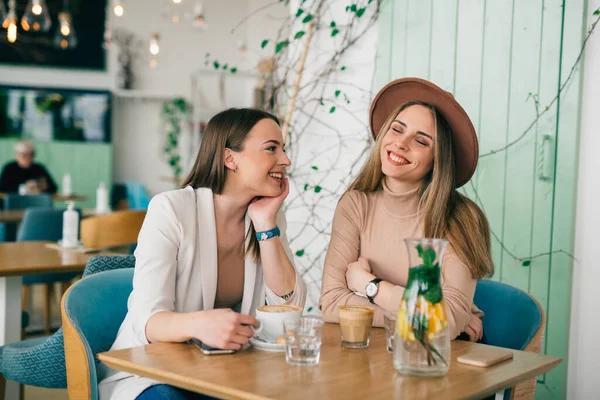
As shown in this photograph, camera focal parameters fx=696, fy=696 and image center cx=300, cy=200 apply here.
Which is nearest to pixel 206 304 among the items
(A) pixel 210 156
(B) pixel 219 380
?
(A) pixel 210 156

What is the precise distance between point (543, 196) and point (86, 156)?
28.6 ft

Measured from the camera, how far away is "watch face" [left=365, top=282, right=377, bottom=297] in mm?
2135

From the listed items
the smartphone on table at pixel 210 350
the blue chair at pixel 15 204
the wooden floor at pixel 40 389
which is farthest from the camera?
the blue chair at pixel 15 204

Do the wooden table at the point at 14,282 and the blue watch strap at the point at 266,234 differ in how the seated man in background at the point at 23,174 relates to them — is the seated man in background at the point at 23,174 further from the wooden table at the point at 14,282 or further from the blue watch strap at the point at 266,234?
the blue watch strap at the point at 266,234

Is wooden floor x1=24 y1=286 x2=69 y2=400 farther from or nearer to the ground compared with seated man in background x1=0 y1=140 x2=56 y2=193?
nearer to the ground

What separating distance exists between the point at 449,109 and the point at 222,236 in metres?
0.90

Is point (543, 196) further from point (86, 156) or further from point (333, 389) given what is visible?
point (86, 156)

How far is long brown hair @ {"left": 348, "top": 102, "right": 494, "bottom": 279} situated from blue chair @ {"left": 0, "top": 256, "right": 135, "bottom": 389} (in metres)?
0.91

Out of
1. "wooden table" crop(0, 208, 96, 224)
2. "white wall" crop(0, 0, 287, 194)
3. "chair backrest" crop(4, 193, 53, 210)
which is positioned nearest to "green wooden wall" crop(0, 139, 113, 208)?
"white wall" crop(0, 0, 287, 194)

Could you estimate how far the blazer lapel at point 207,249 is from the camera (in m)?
2.09

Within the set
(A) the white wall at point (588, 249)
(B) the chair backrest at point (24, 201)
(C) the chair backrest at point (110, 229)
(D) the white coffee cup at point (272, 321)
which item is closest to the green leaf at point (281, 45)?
(C) the chair backrest at point (110, 229)

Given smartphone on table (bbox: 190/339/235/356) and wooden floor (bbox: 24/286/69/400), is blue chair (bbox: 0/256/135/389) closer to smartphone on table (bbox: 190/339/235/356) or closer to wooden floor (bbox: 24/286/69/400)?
smartphone on table (bbox: 190/339/235/356)

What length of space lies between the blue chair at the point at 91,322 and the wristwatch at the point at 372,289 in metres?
0.78

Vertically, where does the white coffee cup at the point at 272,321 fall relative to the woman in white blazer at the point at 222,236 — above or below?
below
